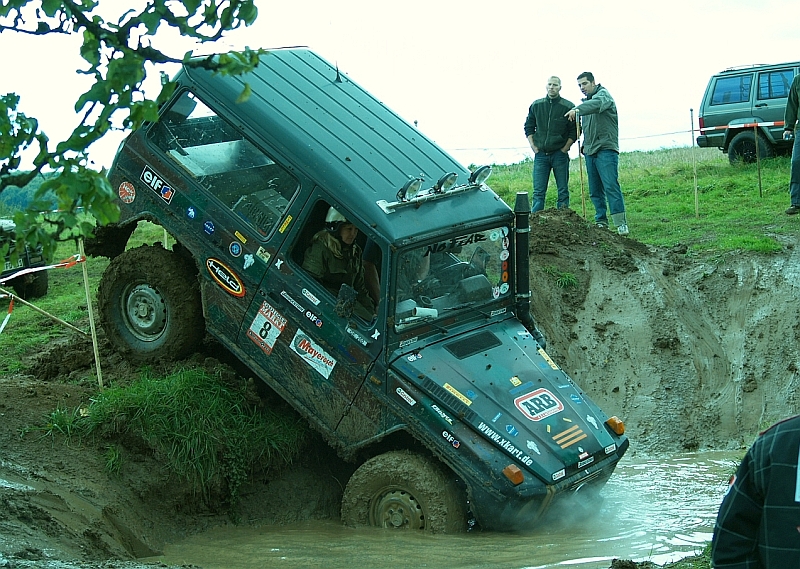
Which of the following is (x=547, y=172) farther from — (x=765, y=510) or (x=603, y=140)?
(x=765, y=510)

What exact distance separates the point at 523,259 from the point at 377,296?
1320 mm

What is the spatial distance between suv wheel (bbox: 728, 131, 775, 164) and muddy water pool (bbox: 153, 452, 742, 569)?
37.9ft

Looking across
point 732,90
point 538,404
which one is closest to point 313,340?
point 538,404

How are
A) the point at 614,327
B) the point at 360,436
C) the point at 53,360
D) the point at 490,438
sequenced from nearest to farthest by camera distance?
the point at 490,438, the point at 360,436, the point at 53,360, the point at 614,327

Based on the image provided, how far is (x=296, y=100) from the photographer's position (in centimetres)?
743

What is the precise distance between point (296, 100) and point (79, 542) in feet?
11.7

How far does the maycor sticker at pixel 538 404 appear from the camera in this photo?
6.62m

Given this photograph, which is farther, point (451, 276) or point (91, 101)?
point (451, 276)

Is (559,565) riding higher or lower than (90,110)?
lower

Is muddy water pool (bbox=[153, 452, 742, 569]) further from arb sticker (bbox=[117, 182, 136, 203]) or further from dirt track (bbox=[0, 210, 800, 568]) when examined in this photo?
arb sticker (bbox=[117, 182, 136, 203])

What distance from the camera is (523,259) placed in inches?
294

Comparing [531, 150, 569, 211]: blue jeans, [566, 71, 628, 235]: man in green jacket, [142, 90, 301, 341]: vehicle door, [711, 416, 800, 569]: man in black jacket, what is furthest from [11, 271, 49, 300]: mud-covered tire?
[711, 416, 800, 569]: man in black jacket

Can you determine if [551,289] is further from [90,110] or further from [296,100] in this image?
[90,110]

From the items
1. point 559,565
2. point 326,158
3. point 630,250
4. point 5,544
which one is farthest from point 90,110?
point 630,250
